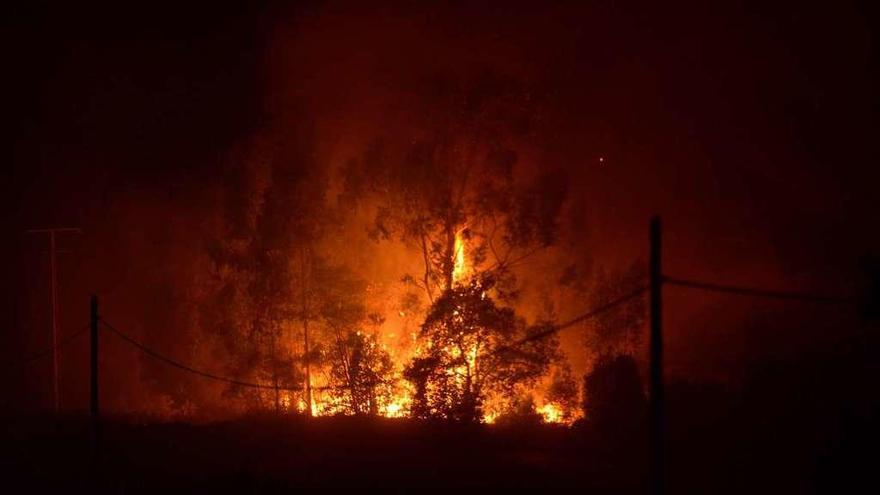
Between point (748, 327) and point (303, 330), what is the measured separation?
17.0m

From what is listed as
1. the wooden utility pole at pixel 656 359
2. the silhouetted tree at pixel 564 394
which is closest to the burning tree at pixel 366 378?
A: the silhouetted tree at pixel 564 394

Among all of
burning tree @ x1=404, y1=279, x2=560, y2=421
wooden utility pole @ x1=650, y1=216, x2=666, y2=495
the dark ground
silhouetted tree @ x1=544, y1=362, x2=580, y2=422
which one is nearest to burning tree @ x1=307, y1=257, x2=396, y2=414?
the dark ground

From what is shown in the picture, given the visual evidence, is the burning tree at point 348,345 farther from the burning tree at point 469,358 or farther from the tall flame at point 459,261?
the tall flame at point 459,261

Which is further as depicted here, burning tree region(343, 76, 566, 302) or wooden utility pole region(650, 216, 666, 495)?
burning tree region(343, 76, 566, 302)

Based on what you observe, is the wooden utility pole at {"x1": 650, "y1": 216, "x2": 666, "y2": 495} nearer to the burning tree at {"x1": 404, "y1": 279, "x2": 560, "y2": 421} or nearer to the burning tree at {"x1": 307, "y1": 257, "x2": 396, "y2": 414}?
the burning tree at {"x1": 404, "y1": 279, "x2": 560, "y2": 421}

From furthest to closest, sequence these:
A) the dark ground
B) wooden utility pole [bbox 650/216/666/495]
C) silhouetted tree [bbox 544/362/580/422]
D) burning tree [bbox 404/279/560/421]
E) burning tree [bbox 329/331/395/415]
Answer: burning tree [bbox 329/331/395/415] < silhouetted tree [bbox 544/362/580/422] < burning tree [bbox 404/279/560/421] < the dark ground < wooden utility pole [bbox 650/216/666/495]

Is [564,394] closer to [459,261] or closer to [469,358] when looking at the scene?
[469,358]

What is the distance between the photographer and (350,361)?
2136cm

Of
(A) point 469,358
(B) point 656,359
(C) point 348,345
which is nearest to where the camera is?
(B) point 656,359

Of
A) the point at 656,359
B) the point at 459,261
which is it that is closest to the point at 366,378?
the point at 459,261

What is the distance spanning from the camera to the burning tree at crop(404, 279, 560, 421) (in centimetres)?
1859

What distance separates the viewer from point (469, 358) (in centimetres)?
1902

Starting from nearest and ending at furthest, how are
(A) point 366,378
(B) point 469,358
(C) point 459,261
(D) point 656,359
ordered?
1. (D) point 656,359
2. (B) point 469,358
3. (C) point 459,261
4. (A) point 366,378

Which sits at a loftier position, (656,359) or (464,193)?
(464,193)
